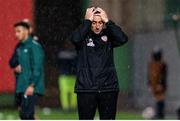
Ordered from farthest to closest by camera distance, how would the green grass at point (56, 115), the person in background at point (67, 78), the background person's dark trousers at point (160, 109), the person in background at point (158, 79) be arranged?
the person in background at point (67, 78) < the person in background at point (158, 79) < the background person's dark trousers at point (160, 109) < the green grass at point (56, 115)

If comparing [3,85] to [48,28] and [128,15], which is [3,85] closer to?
[48,28]

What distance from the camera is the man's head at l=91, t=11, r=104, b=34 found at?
285 inches

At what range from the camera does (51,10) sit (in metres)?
13.3

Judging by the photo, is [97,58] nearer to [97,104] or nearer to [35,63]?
[97,104]

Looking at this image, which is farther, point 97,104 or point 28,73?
point 28,73

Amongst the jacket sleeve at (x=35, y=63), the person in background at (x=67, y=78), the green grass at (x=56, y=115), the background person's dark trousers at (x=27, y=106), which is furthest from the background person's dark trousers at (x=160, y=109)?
the jacket sleeve at (x=35, y=63)

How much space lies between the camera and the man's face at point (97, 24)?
723 centimetres

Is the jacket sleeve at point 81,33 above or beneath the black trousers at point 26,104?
Answer: above

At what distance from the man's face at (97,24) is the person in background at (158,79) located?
5.64 metres

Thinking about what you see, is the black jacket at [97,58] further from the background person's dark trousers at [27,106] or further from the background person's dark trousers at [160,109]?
the background person's dark trousers at [160,109]

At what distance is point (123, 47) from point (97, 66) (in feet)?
20.3

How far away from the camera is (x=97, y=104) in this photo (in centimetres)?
720

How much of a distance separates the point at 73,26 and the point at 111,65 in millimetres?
5854

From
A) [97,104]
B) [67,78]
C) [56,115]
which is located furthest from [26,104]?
[67,78]
